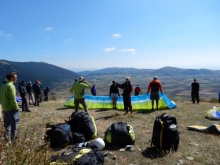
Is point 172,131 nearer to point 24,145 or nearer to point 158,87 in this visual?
point 24,145

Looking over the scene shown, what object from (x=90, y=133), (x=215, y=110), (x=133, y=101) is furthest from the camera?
(x=133, y=101)

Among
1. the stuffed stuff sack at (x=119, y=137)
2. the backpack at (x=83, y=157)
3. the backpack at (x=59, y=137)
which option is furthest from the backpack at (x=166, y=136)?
the backpack at (x=59, y=137)

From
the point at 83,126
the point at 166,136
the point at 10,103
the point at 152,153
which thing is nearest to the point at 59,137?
the point at 83,126

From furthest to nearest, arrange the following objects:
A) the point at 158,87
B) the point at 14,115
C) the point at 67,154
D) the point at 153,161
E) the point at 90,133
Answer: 1. the point at 158,87
2. the point at 90,133
3. the point at 14,115
4. the point at 153,161
5. the point at 67,154

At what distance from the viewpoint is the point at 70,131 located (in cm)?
784

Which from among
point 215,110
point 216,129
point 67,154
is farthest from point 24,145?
point 215,110

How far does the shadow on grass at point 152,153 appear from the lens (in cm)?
660

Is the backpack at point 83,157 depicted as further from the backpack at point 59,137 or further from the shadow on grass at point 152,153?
the shadow on grass at point 152,153

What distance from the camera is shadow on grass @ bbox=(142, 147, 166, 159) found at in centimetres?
660

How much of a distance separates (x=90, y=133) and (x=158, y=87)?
8301 mm

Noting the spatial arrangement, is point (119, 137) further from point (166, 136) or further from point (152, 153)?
point (166, 136)

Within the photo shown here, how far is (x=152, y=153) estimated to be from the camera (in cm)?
688

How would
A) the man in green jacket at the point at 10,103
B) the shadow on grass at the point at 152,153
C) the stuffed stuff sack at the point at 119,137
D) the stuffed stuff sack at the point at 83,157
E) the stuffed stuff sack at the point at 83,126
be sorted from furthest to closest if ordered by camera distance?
the stuffed stuff sack at the point at 83,126 → the stuffed stuff sack at the point at 119,137 → the man in green jacket at the point at 10,103 → the shadow on grass at the point at 152,153 → the stuffed stuff sack at the point at 83,157

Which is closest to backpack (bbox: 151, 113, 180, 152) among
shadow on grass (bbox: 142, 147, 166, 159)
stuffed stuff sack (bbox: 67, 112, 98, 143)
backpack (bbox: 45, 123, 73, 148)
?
shadow on grass (bbox: 142, 147, 166, 159)
